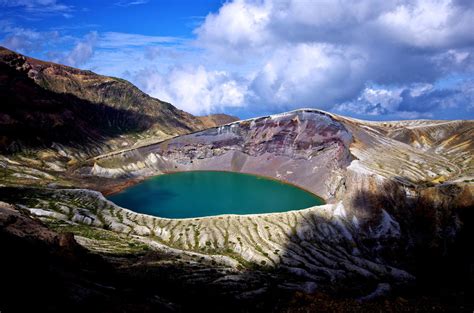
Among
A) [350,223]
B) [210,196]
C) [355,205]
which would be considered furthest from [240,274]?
[210,196]

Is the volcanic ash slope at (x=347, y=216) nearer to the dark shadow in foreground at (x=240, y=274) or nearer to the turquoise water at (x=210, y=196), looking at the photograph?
the dark shadow in foreground at (x=240, y=274)

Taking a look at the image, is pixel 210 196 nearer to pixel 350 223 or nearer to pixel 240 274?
pixel 350 223

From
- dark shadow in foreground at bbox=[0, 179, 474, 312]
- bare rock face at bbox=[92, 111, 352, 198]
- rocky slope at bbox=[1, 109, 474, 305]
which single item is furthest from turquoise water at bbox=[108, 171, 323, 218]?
dark shadow in foreground at bbox=[0, 179, 474, 312]

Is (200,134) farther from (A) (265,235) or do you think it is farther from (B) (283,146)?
(A) (265,235)

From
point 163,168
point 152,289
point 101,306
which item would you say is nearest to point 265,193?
point 163,168

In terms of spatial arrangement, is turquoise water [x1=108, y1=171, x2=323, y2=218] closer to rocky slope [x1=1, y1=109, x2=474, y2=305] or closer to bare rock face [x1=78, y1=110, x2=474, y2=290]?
bare rock face [x1=78, y1=110, x2=474, y2=290]
